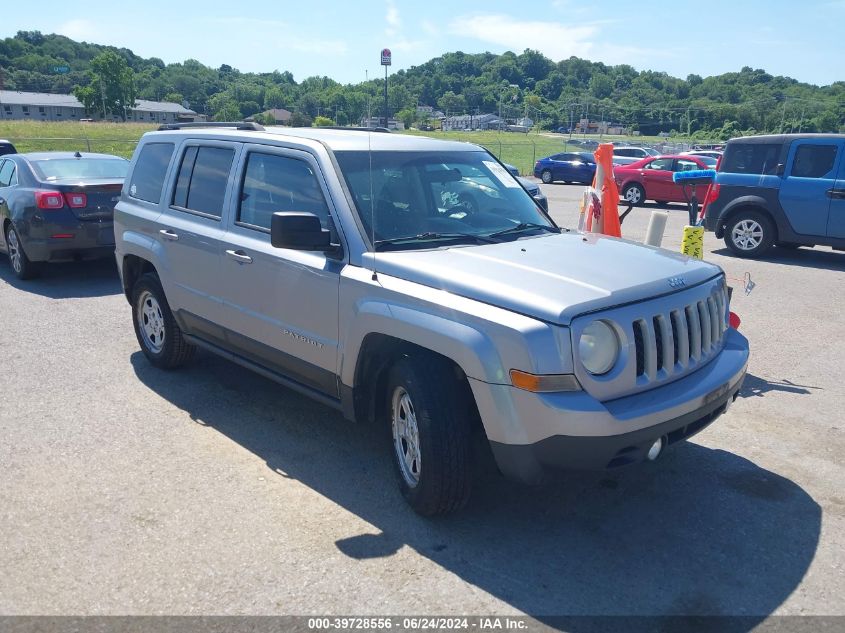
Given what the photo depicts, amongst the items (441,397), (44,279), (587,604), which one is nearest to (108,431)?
(441,397)

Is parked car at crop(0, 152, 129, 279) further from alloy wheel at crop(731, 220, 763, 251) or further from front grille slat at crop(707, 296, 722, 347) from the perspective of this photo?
alloy wheel at crop(731, 220, 763, 251)

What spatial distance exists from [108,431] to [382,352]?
2.25 meters

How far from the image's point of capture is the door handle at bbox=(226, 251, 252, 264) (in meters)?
4.66

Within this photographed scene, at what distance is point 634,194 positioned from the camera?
20594mm

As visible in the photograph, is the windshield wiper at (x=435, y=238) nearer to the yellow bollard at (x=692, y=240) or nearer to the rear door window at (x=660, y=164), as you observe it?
the yellow bollard at (x=692, y=240)

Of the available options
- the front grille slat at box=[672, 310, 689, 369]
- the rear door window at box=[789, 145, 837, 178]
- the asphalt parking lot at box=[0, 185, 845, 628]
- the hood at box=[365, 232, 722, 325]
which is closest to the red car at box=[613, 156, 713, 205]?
the rear door window at box=[789, 145, 837, 178]

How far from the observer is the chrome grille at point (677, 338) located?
11.2ft

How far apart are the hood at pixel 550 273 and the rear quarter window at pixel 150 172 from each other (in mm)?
2729

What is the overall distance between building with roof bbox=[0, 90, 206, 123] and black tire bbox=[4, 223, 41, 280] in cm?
10487

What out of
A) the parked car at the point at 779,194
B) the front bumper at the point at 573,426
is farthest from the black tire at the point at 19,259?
the parked car at the point at 779,194

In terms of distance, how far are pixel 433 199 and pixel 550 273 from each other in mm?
1208

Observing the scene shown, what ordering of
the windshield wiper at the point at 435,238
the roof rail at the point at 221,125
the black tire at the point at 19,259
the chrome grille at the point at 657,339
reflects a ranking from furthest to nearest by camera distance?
the black tire at the point at 19,259 → the roof rail at the point at 221,125 → the windshield wiper at the point at 435,238 → the chrome grille at the point at 657,339

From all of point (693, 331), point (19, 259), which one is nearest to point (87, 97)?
point (19, 259)

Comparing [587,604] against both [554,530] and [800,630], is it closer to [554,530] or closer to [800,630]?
[554,530]
